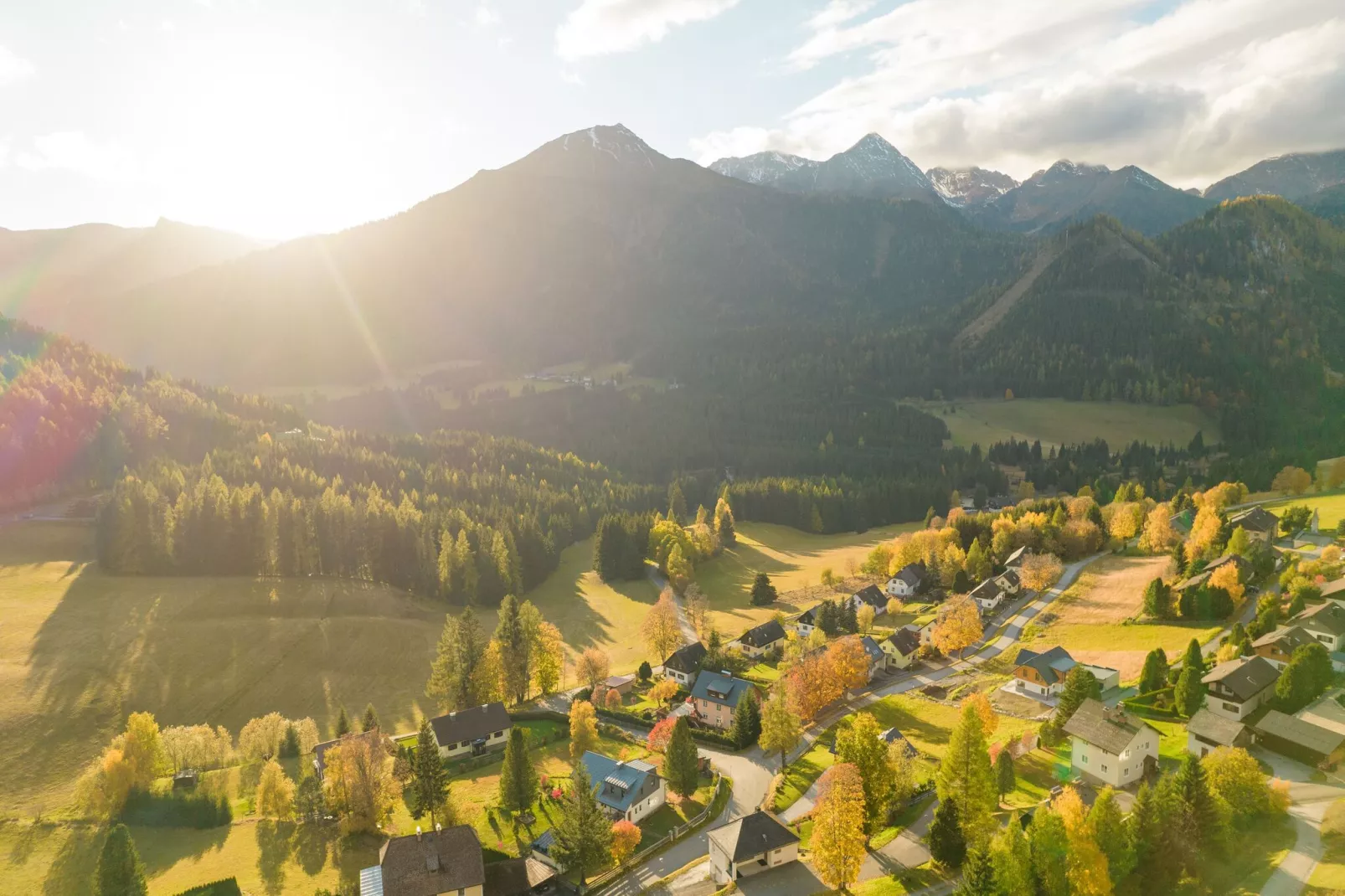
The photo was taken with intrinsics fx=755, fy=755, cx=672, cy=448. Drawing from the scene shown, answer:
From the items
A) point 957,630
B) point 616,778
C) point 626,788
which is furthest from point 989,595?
point 626,788

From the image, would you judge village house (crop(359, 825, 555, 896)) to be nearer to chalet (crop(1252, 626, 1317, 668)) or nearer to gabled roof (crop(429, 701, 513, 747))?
gabled roof (crop(429, 701, 513, 747))

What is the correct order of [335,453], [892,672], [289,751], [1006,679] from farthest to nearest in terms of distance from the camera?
[335,453] → [892,672] → [1006,679] → [289,751]

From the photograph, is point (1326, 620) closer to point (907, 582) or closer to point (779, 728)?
point (779, 728)

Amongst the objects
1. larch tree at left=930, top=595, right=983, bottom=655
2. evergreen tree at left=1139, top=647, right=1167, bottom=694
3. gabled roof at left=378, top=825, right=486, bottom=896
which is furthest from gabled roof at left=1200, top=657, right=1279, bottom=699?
gabled roof at left=378, top=825, right=486, bottom=896

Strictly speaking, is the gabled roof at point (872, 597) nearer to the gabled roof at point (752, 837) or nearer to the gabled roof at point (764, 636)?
the gabled roof at point (764, 636)

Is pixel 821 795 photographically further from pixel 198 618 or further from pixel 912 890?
pixel 198 618

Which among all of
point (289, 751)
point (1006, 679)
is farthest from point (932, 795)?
point (289, 751)

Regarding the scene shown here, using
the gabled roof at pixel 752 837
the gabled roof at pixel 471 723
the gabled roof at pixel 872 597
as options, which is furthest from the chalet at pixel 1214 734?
the gabled roof at pixel 471 723
